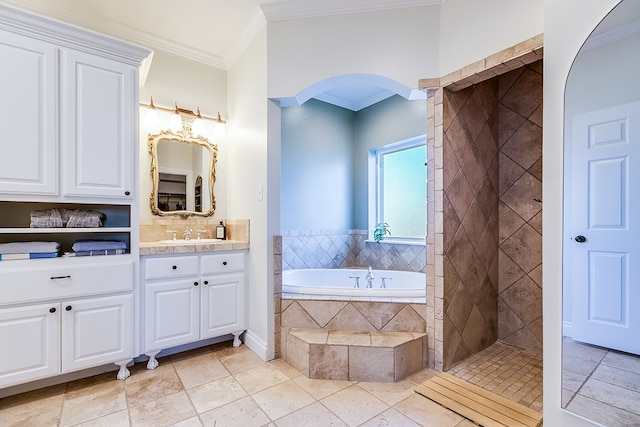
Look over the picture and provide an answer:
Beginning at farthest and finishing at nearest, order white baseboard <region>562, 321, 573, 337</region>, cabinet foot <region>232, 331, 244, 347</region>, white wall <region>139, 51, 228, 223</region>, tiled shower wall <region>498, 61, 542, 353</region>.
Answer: white wall <region>139, 51, 228, 223</region>
cabinet foot <region>232, 331, 244, 347</region>
tiled shower wall <region>498, 61, 542, 353</region>
white baseboard <region>562, 321, 573, 337</region>

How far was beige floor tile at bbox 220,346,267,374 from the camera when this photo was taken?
2264mm

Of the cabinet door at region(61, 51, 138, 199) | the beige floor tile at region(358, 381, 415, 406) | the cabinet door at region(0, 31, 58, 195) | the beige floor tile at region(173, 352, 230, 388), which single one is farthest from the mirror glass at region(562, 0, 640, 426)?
the cabinet door at region(0, 31, 58, 195)

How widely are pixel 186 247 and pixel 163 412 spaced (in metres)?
1.06

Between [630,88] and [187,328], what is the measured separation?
2.86 metres

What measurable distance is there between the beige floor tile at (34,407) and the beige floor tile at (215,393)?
700 millimetres

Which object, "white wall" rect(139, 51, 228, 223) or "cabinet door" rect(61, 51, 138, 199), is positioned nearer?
"cabinet door" rect(61, 51, 138, 199)

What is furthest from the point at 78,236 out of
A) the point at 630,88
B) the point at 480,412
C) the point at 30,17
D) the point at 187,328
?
the point at 630,88

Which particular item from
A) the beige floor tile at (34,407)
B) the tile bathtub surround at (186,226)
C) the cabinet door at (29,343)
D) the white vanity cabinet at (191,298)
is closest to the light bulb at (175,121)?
the tile bathtub surround at (186,226)

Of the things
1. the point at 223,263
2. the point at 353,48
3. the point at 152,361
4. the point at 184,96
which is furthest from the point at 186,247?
the point at 353,48

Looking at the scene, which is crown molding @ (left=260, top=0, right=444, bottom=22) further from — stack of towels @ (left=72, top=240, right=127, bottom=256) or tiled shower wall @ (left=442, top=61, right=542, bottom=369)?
stack of towels @ (left=72, top=240, right=127, bottom=256)

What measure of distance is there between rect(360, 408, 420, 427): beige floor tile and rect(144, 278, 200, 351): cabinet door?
4.78 ft

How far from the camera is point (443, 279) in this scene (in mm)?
2154

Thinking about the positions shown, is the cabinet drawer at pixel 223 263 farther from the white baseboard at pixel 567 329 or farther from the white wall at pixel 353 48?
the white baseboard at pixel 567 329

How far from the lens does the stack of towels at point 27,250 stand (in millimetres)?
1794
